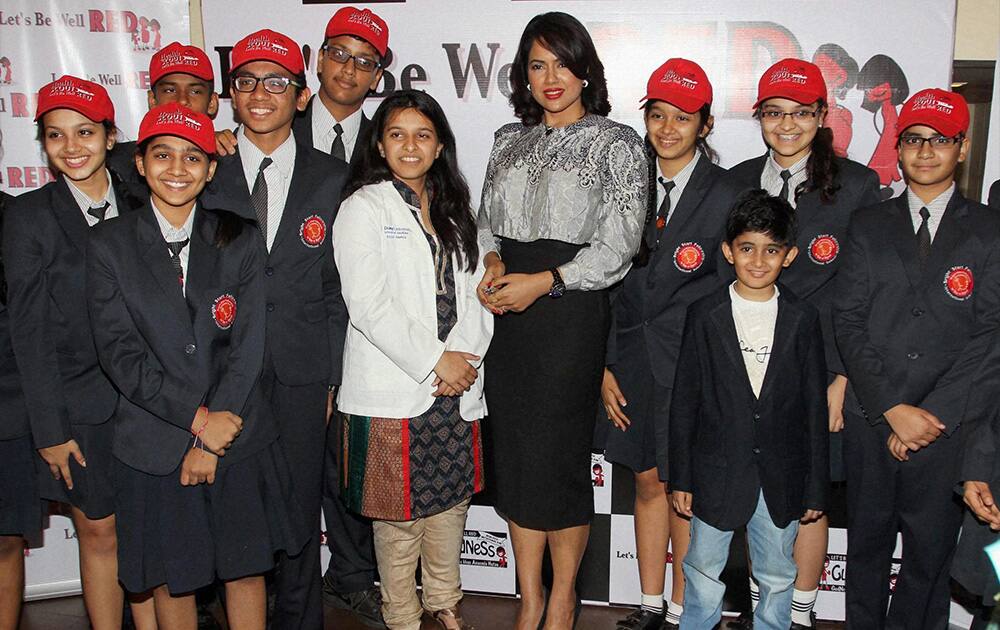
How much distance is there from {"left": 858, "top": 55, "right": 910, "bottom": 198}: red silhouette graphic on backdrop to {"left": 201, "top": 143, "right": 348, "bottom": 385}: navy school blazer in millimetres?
1826

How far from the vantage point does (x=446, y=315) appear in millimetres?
2537

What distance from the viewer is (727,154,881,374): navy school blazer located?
101 inches

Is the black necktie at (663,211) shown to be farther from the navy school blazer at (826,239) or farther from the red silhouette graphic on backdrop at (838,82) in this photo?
→ the red silhouette graphic on backdrop at (838,82)

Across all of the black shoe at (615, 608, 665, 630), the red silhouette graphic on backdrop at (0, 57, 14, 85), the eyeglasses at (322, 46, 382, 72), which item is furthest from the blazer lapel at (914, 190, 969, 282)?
the red silhouette graphic on backdrop at (0, 57, 14, 85)

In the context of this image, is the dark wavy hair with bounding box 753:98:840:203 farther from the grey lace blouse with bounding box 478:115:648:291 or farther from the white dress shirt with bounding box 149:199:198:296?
the white dress shirt with bounding box 149:199:198:296

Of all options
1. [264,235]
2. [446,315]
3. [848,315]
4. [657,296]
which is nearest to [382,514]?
[446,315]

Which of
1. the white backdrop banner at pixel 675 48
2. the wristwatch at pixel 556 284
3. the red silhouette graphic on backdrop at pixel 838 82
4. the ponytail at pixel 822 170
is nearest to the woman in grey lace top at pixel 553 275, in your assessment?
the wristwatch at pixel 556 284

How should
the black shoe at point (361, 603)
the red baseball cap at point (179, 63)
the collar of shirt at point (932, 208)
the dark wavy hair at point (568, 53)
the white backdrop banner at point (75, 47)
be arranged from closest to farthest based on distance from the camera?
the dark wavy hair at point (568, 53), the collar of shirt at point (932, 208), the red baseball cap at point (179, 63), the black shoe at point (361, 603), the white backdrop banner at point (75, 47)

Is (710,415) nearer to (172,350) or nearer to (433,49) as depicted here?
(172,350)

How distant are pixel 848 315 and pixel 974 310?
328 millimetres

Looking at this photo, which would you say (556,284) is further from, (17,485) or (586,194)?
(17,485)

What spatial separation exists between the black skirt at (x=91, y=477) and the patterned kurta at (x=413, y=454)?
2.21 ft

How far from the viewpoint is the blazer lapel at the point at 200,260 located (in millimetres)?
2246

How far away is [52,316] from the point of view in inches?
95.7
